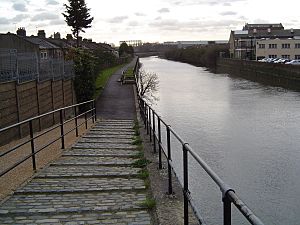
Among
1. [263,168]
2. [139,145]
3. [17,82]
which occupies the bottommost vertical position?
[263,168]

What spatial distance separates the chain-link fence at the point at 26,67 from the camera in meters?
13.2

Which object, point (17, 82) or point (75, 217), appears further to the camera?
point (17, 82)

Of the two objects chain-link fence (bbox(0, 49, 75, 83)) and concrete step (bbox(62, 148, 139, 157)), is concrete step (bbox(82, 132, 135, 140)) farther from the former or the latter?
chain-link fence (bbox(0, 49, 75, 83))

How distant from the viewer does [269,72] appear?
57.1 meters

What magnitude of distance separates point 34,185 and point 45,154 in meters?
2.68

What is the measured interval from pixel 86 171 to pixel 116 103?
21291 millimetres

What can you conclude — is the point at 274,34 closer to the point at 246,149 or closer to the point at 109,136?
the point at 246,149

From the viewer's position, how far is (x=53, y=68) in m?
19.2

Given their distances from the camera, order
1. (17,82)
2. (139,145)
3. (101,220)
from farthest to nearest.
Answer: (17,82) < (139,145) < (101,220)

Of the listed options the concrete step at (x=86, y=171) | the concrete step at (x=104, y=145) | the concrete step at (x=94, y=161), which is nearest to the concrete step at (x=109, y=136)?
the concrete step at (x=104, y=145)

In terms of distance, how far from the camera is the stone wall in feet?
40.0

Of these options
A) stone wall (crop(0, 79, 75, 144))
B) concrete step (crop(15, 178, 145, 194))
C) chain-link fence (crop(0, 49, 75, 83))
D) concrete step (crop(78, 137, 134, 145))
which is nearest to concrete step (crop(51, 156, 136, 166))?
concrete step (crop(15, 178, 145, 194))

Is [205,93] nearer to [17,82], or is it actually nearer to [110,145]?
[17,82]

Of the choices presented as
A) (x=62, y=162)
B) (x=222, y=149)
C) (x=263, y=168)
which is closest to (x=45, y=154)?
(x=62, y=162)
